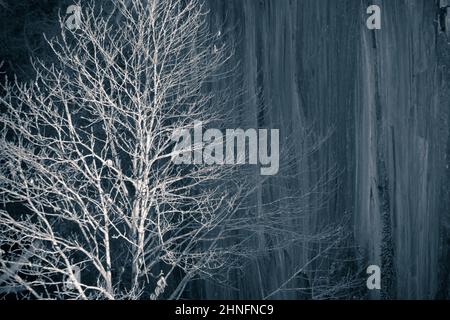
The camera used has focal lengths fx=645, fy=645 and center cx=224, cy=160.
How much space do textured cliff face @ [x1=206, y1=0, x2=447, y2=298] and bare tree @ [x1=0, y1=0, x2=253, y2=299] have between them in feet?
2.33

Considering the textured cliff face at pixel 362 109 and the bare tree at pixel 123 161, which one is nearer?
the bare tree at pixel 123 161

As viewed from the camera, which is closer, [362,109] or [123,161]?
[362,109]

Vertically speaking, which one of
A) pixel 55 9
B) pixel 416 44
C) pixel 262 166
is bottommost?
pixel 262 166

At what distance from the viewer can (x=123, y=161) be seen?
29.8 ft

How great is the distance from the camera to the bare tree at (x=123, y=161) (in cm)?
748

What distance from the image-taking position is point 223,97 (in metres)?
8.75

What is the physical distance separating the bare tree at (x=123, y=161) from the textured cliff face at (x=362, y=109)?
710 mm

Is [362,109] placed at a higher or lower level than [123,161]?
higher

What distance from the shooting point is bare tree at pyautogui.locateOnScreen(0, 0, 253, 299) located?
7.48 metres

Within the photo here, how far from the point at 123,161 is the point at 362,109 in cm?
338

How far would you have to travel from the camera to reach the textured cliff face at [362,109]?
8539 mm
